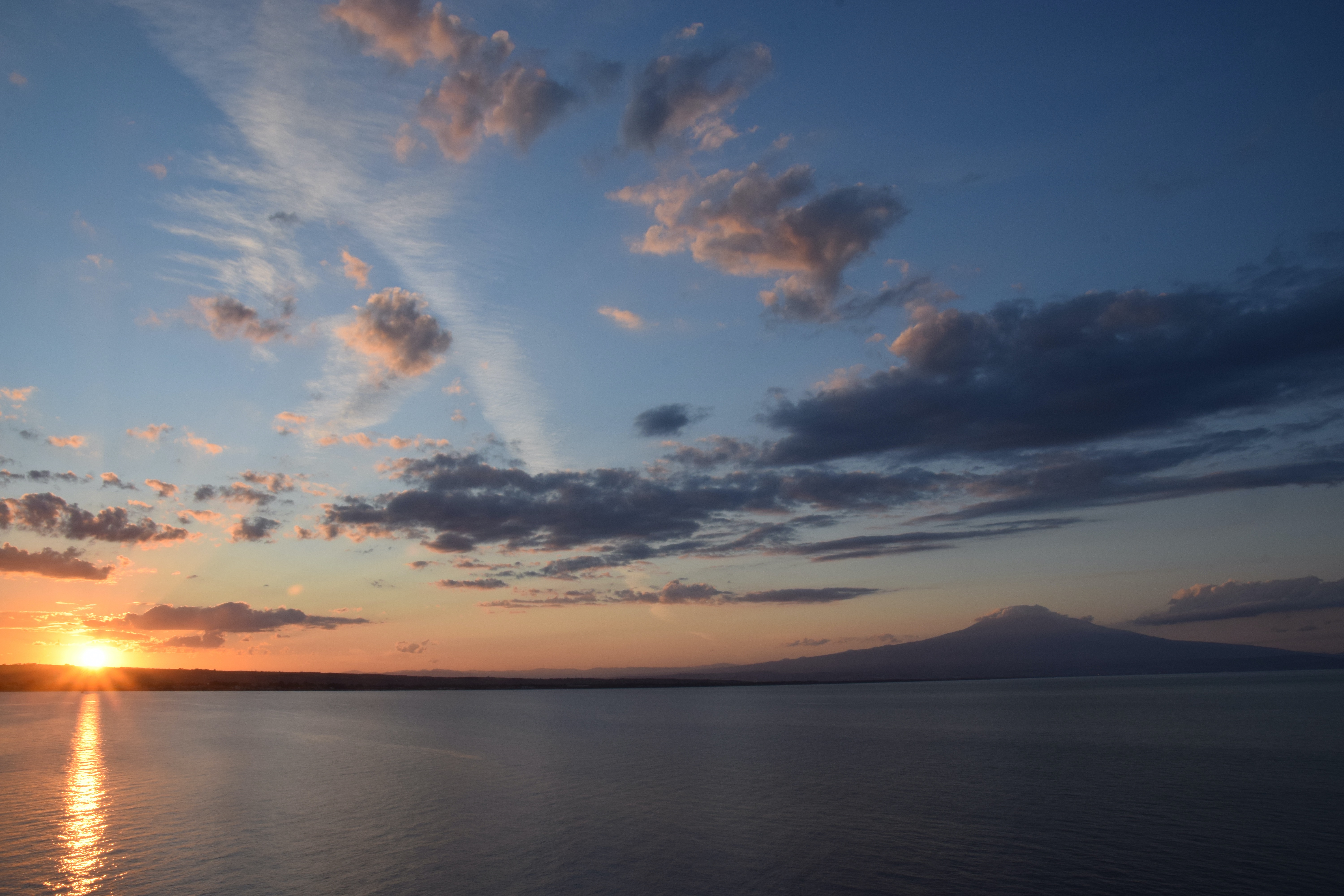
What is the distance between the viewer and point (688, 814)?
3634 centimetres

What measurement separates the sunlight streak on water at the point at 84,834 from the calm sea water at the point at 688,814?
0.61ft

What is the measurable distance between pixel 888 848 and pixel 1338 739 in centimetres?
6507

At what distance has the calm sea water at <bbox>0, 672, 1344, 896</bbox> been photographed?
25266 millimetres

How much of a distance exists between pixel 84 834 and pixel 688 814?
89.6 feet

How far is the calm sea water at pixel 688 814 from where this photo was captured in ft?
82.9

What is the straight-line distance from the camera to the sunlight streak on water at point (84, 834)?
2559cm

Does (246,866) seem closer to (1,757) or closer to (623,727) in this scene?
(1,757)

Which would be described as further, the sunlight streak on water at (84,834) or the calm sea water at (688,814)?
the sunlight streak on water at (84,834)

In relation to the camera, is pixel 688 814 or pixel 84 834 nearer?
pixel 84 834

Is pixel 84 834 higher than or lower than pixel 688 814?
higher

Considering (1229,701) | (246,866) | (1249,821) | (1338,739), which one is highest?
(246,866)

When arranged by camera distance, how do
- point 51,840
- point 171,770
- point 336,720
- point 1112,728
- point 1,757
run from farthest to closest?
point 336,720
point 1112,728
point 1,757
point 171,770
point 51,840

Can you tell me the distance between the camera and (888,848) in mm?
28547

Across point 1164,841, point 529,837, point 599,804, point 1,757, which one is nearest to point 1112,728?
point 1164,841
